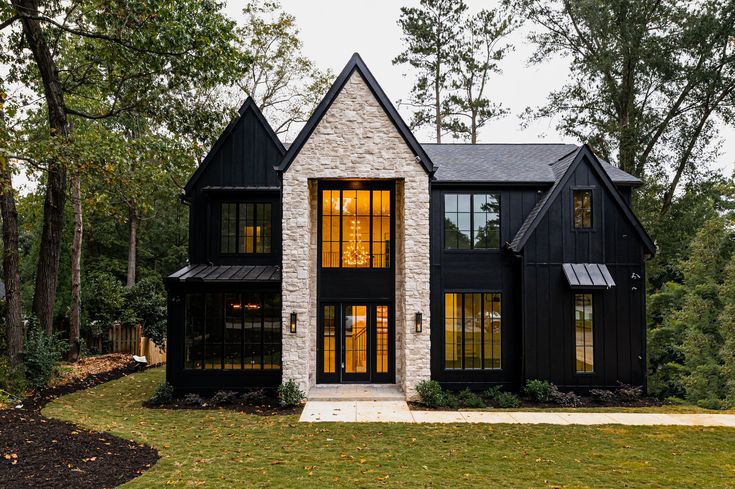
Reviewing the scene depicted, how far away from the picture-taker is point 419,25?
23.4 m

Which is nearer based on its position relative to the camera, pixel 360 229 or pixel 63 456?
pixel 63 456

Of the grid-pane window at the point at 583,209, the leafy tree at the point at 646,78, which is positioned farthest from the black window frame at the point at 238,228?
the leafy tree at the point at 646,78

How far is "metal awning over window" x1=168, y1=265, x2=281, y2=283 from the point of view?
38.1 feet

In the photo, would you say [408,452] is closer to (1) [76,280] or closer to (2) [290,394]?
(2) [290,394]

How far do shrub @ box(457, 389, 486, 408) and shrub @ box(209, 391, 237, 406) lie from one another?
5.45 m

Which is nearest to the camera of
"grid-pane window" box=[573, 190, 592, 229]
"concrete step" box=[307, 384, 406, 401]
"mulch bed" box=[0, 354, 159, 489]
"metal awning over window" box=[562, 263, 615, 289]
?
"mulch bed" box=[0, 354, 159, 489]

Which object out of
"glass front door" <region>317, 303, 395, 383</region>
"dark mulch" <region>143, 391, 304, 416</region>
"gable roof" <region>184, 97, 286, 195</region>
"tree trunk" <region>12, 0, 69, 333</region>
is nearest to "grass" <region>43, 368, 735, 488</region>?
"dark mulch" <region>143, 391, 304, 416</region>

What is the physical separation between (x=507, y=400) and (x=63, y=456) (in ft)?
29.0

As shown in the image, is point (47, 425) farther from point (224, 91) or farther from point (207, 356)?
point (224, 91)

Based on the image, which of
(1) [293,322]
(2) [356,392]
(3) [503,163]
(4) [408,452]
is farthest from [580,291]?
(1) [293,322]

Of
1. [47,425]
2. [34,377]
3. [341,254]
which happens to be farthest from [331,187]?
[34,377]

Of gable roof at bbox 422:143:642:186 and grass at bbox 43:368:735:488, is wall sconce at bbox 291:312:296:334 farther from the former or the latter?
gable roof at bbox 422:143:642:186

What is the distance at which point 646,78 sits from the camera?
1927 centimetres

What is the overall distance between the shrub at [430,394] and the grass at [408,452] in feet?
5.43
